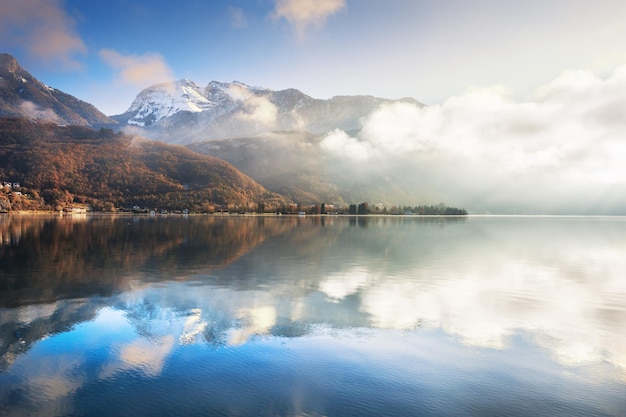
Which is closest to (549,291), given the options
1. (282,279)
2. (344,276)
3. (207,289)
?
(344,276)

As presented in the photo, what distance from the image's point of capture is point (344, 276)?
1516 inches

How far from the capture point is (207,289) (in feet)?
102

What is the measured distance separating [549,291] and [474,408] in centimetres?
2482

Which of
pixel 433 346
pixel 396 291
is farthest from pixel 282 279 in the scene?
pixel 433 346

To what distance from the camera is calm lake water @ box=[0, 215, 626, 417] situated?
44.9 ft

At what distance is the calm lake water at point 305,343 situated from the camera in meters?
13.7

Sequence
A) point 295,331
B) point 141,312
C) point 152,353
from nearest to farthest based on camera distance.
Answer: point 152,353
point 295,331
point 141,312

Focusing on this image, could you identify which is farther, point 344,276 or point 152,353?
point 344,276

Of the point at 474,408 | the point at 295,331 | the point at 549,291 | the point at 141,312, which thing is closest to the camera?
the point at 474,408

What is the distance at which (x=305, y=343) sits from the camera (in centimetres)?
1931

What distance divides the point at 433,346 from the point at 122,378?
44.8 feet

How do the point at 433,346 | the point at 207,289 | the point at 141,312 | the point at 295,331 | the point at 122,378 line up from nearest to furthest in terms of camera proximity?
the point at 122,378
the point at 433,346
the point at 295,331
the point at 141,312
the point at 207,289

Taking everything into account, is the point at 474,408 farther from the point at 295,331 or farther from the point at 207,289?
the point at 207,289

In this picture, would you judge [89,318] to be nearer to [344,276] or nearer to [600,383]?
[344,276]
